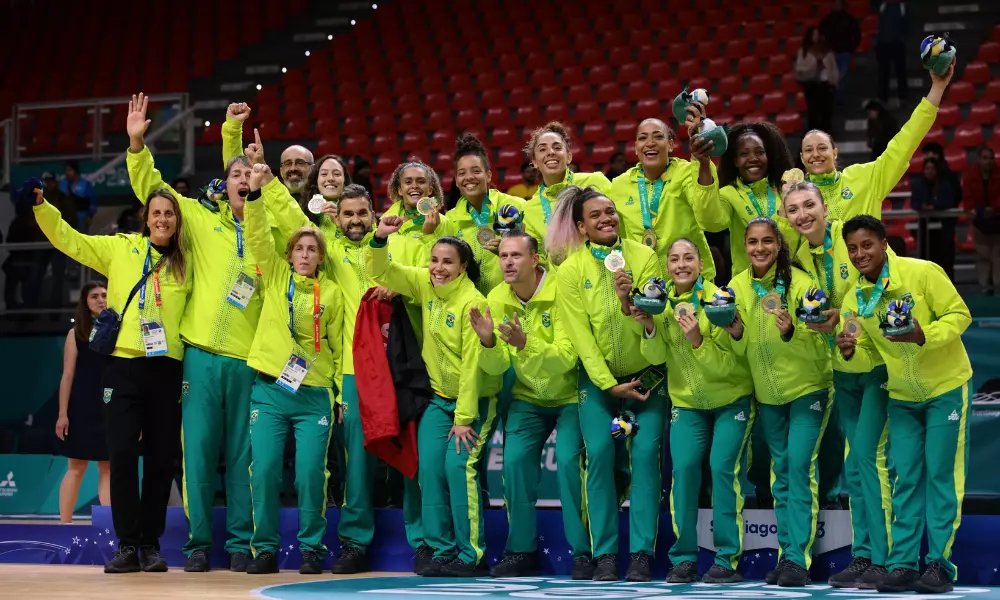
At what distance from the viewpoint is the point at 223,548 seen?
6.61m

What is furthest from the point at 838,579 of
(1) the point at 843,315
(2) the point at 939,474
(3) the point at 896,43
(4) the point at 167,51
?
(4) the point at 167,51

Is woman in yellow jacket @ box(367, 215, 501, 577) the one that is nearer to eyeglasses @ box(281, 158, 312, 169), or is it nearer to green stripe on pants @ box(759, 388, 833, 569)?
eyeglasses @ box(281, 158, 312, 169)

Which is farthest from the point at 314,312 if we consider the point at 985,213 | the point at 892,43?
the point at 892,43

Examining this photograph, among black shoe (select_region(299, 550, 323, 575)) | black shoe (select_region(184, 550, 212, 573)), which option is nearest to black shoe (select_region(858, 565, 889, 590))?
black shoe (select_region(299, 550, 323, 575))

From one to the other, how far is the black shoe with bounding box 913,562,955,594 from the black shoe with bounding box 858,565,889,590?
0.14 m

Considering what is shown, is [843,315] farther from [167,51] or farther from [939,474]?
[167,51]

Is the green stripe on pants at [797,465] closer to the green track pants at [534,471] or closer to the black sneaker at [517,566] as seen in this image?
the green track pants at [534,471]

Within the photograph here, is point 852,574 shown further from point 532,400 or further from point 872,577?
point 532,400

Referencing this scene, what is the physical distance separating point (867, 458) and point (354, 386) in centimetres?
247

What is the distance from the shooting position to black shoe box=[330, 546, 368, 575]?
243 inches

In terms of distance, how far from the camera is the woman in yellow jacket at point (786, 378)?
5.54 m

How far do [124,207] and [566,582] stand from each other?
28.5ft

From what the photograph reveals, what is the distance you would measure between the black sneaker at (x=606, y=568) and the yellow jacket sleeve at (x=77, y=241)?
292 centimetres

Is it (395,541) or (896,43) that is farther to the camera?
(896,43)
